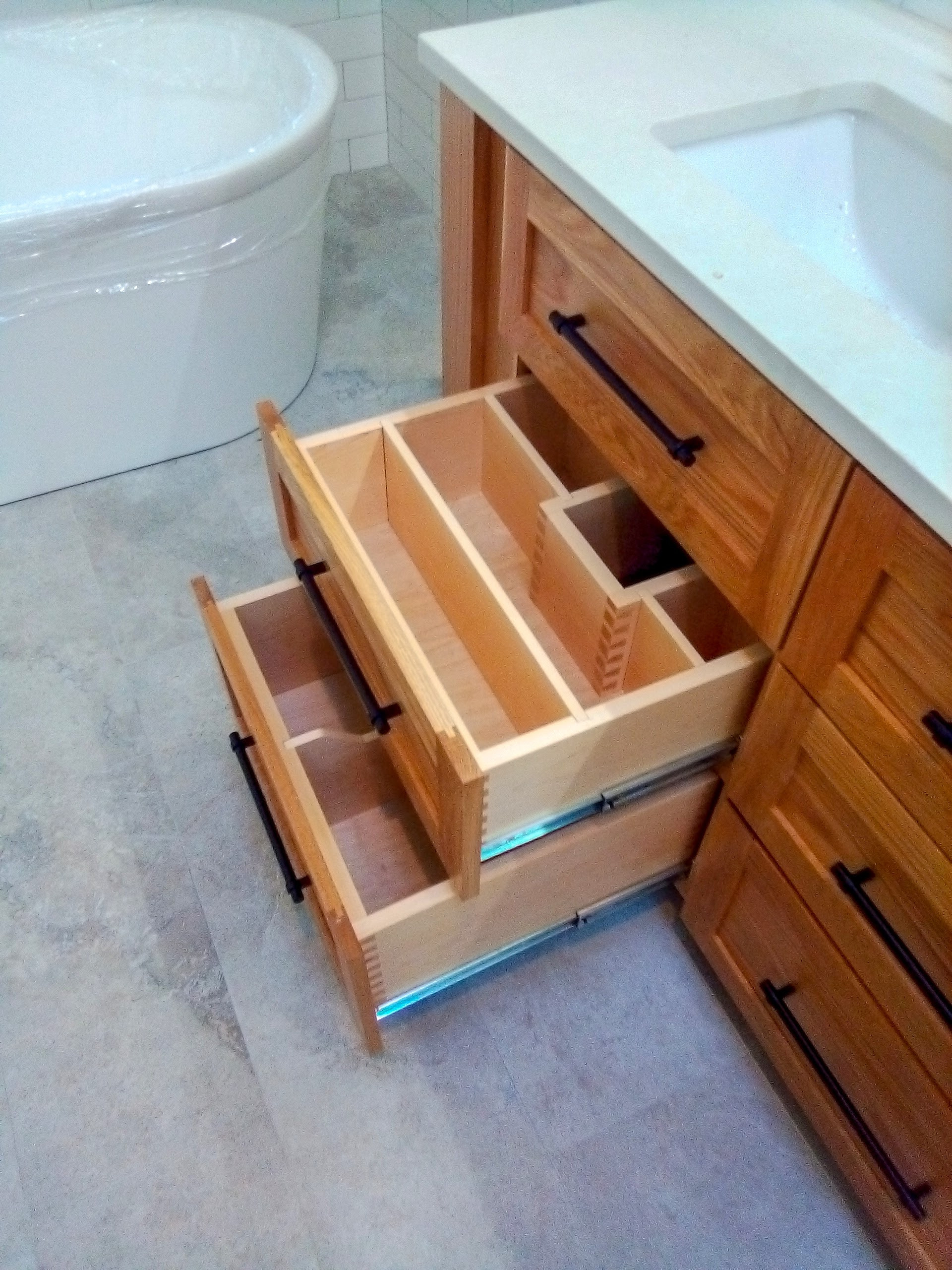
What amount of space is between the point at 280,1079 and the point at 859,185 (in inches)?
43.8

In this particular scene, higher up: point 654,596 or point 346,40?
point 654,596

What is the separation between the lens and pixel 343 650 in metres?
0.99

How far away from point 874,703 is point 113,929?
3.07 feet

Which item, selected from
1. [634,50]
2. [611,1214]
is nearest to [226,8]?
[634,50]

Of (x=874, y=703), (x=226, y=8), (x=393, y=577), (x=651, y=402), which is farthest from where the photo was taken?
(x=226, y=8)

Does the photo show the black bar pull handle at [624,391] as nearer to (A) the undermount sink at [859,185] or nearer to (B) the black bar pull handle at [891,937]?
(A) the undermount sink at [859,185]

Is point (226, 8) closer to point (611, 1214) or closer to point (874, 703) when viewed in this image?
point (874, 703)

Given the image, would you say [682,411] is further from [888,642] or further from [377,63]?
[377,63]

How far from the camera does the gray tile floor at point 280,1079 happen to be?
0.99 metres

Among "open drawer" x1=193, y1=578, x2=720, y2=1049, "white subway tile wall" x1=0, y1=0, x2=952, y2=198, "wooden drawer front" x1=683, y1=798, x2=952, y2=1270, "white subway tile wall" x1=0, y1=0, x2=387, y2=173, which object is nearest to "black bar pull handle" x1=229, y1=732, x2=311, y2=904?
"open drawer" x1=193, y1=578, x2=720, y2=1049

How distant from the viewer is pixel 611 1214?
100 centimetres

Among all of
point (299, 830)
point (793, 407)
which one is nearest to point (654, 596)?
point (793, 407)

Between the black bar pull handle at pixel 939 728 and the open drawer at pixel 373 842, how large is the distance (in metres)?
0.35

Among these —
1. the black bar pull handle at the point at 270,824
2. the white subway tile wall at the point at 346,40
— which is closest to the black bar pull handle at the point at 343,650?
the black bar pull handle at the point at 270,824
